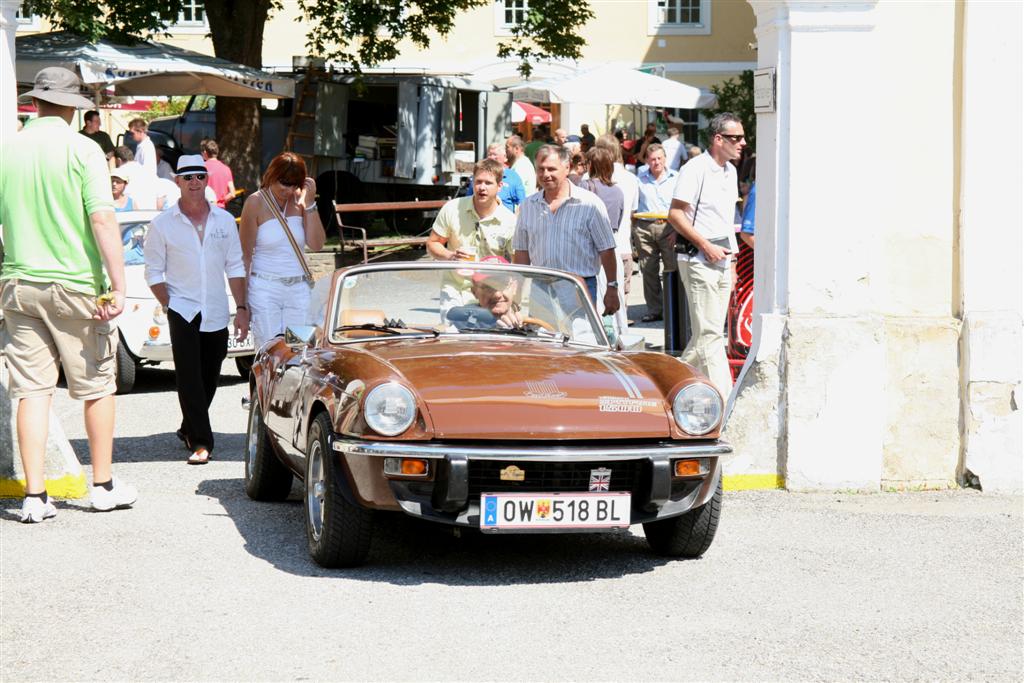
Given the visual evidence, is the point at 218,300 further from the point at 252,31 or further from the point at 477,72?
the point at 477,72

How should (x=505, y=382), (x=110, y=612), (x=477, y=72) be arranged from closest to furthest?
(x=110, y=612), (x=505, y=382), (x=477, y=72)

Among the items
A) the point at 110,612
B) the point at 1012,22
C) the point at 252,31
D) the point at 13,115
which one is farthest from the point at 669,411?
the point at 252,31

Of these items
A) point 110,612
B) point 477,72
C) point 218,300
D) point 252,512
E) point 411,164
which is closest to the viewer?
point 110,612

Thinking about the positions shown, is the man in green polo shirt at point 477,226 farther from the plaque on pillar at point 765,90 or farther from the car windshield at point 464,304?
the car windshield at point 464,304

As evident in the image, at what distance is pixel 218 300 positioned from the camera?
927 cm

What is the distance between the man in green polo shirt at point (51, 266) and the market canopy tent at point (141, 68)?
12.0 meters

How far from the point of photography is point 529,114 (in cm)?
3500

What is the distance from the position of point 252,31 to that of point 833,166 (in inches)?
676

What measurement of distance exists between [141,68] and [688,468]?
1522 centimetres

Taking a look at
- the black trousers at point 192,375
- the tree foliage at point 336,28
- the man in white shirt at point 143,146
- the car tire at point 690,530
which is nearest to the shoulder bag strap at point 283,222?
the black trousers at point 192,375

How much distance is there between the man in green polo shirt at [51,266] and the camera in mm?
7320

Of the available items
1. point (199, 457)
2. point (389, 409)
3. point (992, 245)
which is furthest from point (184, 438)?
point (992, 245)

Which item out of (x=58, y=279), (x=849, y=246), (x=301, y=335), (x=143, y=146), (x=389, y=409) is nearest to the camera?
(x=389, y=409)

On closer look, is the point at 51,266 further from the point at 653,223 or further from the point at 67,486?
the point at 653,223
